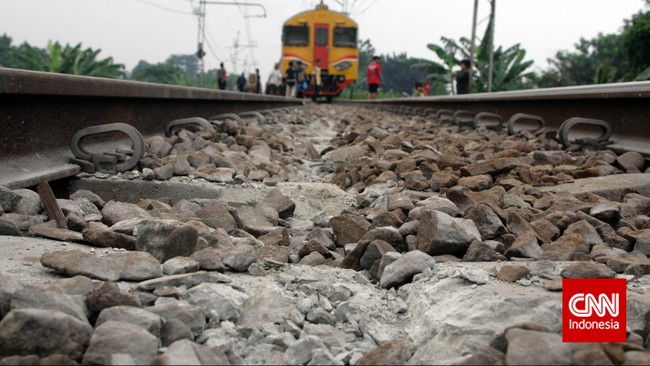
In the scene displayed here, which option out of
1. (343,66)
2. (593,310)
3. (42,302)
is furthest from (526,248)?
(343,66)

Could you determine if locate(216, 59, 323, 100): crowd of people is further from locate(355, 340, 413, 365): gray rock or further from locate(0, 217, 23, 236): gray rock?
locate(355, 340, 413, 365): gray rock

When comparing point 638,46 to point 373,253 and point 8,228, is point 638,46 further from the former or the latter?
point 8,228

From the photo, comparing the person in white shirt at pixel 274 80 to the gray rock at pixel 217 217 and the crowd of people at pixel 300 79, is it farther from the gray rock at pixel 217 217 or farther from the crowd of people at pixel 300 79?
the gray rock at pixel 217 217

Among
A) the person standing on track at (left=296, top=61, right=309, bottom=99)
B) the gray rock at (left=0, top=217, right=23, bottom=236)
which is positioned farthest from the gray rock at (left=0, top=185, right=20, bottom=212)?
the person standing on track at (left=296, top=61, right=309, bottom=99)

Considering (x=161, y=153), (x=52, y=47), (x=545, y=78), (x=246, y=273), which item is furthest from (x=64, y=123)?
(x=545, y=78)

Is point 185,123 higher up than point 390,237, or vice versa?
point 185,123

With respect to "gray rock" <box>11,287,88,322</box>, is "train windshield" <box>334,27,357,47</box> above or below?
above

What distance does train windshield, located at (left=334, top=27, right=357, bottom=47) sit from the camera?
23781 millimetres

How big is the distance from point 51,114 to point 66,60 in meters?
34.8

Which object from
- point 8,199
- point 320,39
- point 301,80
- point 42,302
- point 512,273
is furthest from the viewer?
point 301,80

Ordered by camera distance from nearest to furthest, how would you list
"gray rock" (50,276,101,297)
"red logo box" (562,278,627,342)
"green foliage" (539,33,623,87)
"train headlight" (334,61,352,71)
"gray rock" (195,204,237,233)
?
"red logo box" (562,278,627,342)
"gray rock" (50,276,101,297)
"gray rock" (195,204,237,233)
"train headlight" (334,61,352,71)
"green foliage" (539,33,623,87)

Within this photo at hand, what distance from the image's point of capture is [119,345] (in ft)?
3.84

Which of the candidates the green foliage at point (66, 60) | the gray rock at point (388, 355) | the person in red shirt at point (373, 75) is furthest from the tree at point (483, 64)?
the gray rock at point (388, 355)

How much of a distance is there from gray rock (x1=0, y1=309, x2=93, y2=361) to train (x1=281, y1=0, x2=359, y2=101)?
2301cm
